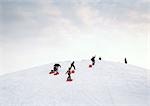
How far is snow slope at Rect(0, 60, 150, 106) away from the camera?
107 ft

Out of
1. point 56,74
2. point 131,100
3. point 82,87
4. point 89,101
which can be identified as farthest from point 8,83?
point 131,100

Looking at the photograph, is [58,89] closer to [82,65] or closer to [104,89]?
[104,89]

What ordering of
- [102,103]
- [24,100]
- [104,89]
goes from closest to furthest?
1. [102,103]
2. [24,100]
3. [104,89]

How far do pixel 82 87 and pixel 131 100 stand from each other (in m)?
6.28

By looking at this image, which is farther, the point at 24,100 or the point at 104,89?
the point at 104,89

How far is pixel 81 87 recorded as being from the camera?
36844mm

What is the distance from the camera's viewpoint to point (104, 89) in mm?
36125

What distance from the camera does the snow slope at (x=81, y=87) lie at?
1281 inches

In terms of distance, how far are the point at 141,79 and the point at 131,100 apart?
880 centimetres

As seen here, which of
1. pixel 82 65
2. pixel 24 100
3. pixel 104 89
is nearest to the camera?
pixel 24 100

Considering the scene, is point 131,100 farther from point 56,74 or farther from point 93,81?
point 56,74

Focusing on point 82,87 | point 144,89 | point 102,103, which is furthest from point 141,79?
point 102,103

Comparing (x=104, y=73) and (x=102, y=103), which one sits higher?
(x=104, y=73)

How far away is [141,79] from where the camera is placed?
4062 cm
